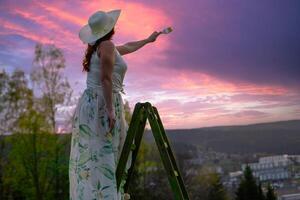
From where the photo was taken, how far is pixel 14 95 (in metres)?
22.5

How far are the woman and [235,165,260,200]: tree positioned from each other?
24.8 m

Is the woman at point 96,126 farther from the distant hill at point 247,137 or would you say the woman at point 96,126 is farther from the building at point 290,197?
the building at point 290,197

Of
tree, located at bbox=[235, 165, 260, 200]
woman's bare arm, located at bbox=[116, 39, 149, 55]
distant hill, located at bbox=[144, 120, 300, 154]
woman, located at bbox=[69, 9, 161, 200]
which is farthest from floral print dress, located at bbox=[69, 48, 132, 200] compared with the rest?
tree, located at bbox=[235, 165, 260, 200]

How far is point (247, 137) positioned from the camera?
21000mm

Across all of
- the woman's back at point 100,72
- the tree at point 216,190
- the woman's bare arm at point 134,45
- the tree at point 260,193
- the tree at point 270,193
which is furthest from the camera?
the tree at point 260,193

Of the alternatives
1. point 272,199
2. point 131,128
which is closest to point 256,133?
point 272,199

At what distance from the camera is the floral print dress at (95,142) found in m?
3.89

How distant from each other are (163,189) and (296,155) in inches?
314

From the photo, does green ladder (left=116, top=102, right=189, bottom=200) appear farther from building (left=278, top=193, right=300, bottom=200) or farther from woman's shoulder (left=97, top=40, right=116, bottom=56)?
building (left=278, top=193, right=300, bottom=200)

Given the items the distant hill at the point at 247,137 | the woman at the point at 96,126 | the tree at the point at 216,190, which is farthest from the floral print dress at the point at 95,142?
the tree at the point at 216,190

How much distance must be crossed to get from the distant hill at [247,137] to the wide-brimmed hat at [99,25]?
14.5 m

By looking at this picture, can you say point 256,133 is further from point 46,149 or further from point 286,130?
point 46,149

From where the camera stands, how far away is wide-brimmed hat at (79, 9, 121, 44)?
3859mm

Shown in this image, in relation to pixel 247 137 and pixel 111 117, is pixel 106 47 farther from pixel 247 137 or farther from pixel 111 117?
pixel 247 137
